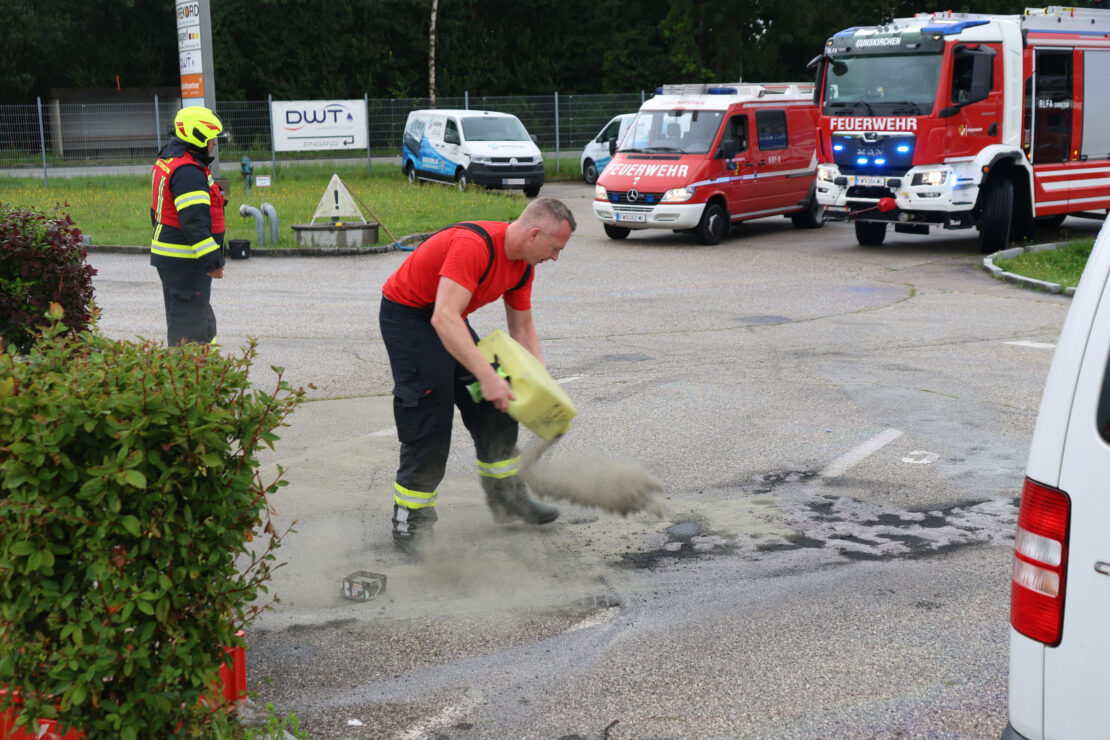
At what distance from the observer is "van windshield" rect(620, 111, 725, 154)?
708 inches

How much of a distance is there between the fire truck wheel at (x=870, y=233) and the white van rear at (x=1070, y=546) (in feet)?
51.2

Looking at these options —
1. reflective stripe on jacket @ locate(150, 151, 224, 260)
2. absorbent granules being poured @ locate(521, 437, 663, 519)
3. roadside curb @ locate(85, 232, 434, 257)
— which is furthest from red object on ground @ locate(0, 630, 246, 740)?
roadside curb @ locate(85, 232, 434, 257)

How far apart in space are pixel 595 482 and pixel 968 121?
1218cm

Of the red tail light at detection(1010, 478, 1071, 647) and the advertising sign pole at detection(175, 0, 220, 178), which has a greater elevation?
the advertising sign pole at detection(175, 0, 220, 178)

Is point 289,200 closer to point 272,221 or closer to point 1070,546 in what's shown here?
point 272,221

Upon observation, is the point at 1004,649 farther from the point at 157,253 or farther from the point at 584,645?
the point at 157,253

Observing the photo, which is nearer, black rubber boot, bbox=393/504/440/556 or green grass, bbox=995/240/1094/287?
black rubber boot, bbox=393/504/440/556

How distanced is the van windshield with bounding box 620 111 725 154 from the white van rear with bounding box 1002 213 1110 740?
15.5 m

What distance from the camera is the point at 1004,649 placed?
4.32 m

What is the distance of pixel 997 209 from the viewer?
1616cm

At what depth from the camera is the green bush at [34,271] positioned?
24.8ft

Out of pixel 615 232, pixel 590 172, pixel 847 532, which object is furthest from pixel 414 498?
pixel 590 172

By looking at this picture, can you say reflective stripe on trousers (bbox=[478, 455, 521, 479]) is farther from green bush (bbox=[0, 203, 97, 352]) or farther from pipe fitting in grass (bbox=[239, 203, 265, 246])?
pipe fitting in grass (bbox=[239, 203, 265, 246])

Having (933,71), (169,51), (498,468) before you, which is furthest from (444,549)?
(169,51)
